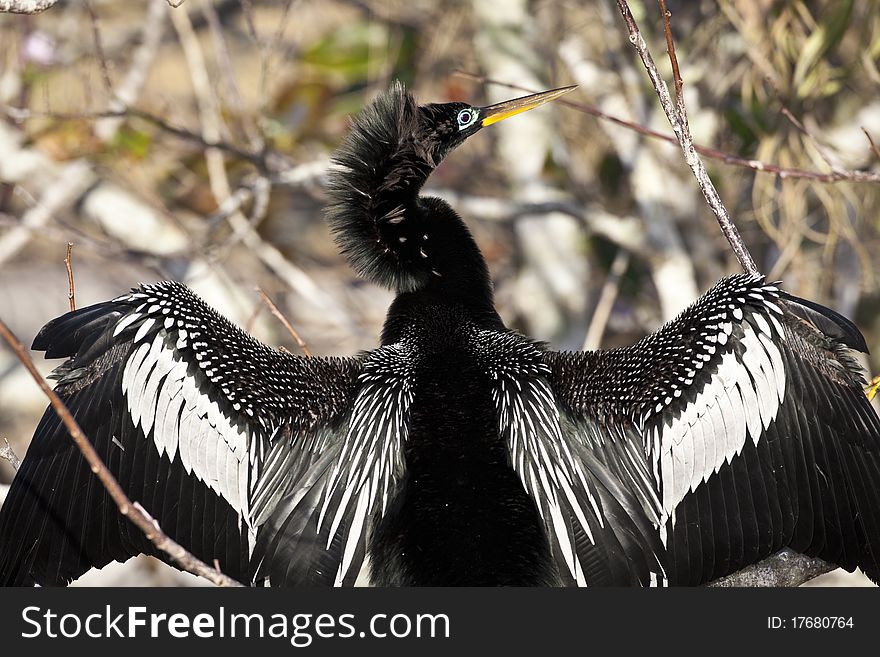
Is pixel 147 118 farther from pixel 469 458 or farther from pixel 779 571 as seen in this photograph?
pixel 779 571

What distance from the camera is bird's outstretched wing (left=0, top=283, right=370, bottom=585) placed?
2.91 m

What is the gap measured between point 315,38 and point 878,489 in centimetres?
666

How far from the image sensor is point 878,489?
2.88 meters

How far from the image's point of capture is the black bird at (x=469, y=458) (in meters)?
2.83

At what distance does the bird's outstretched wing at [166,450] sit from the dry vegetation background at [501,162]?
7.14 feet

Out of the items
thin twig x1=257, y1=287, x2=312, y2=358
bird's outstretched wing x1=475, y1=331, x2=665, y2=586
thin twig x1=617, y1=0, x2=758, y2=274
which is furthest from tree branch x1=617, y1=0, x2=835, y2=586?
thin twig x1=257, y1=287, x2=312, y2=358

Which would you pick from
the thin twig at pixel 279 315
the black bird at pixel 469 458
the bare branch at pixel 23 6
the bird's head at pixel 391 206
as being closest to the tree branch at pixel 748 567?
the black bird at pixel 469 458

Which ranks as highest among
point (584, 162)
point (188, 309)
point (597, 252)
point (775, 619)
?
point (584, 162)

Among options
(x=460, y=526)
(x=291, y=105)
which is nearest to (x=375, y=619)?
(x=460, y=526)

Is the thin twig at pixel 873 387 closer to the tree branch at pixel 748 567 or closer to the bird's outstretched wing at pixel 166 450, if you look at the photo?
the tree branch at pixel 748 567

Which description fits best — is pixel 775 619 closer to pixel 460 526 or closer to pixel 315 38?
pixel 460 526

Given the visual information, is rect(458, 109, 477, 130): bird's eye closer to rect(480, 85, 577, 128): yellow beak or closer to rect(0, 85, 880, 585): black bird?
rect(480, 85, 577, 128): yellow beak

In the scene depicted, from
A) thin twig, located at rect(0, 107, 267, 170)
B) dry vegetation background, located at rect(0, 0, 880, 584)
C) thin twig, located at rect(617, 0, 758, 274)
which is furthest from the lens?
dry vegetation background, located at rect(0, 0, 880, 584)

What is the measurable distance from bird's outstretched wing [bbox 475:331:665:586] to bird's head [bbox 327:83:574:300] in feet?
2.19
